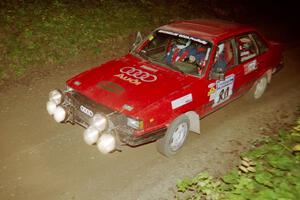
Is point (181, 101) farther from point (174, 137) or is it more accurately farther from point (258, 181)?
point (258, 181)

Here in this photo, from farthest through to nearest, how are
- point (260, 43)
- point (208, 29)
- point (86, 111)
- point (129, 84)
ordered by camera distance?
point (260, 43) → point (208, 29) → point (129, 84) → point (86, 111)

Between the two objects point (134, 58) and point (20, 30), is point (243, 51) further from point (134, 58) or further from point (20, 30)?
point (20, 30)

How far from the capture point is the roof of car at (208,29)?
569cm

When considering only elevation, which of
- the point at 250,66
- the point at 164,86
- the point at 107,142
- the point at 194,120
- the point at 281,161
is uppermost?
the point at 164,86

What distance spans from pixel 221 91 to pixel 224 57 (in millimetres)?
619

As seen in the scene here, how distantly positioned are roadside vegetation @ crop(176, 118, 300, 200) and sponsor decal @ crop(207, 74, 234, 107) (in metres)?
1.13

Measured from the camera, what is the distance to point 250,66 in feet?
21.0

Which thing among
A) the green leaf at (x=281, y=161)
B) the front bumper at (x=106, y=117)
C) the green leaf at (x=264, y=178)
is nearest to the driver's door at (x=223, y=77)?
the front bumper at (x=106, y=117)

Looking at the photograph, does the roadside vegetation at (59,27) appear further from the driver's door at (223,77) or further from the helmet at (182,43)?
the driver's door at (223,77)

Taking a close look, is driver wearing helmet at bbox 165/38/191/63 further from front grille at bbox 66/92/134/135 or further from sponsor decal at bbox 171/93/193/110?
front grille at bbox 66/92/134/135

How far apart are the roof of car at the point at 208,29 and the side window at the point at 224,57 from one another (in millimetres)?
155

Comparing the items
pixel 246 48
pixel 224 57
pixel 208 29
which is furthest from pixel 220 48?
pixel 246 48

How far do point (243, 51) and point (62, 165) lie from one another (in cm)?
388

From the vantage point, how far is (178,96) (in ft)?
16.4
